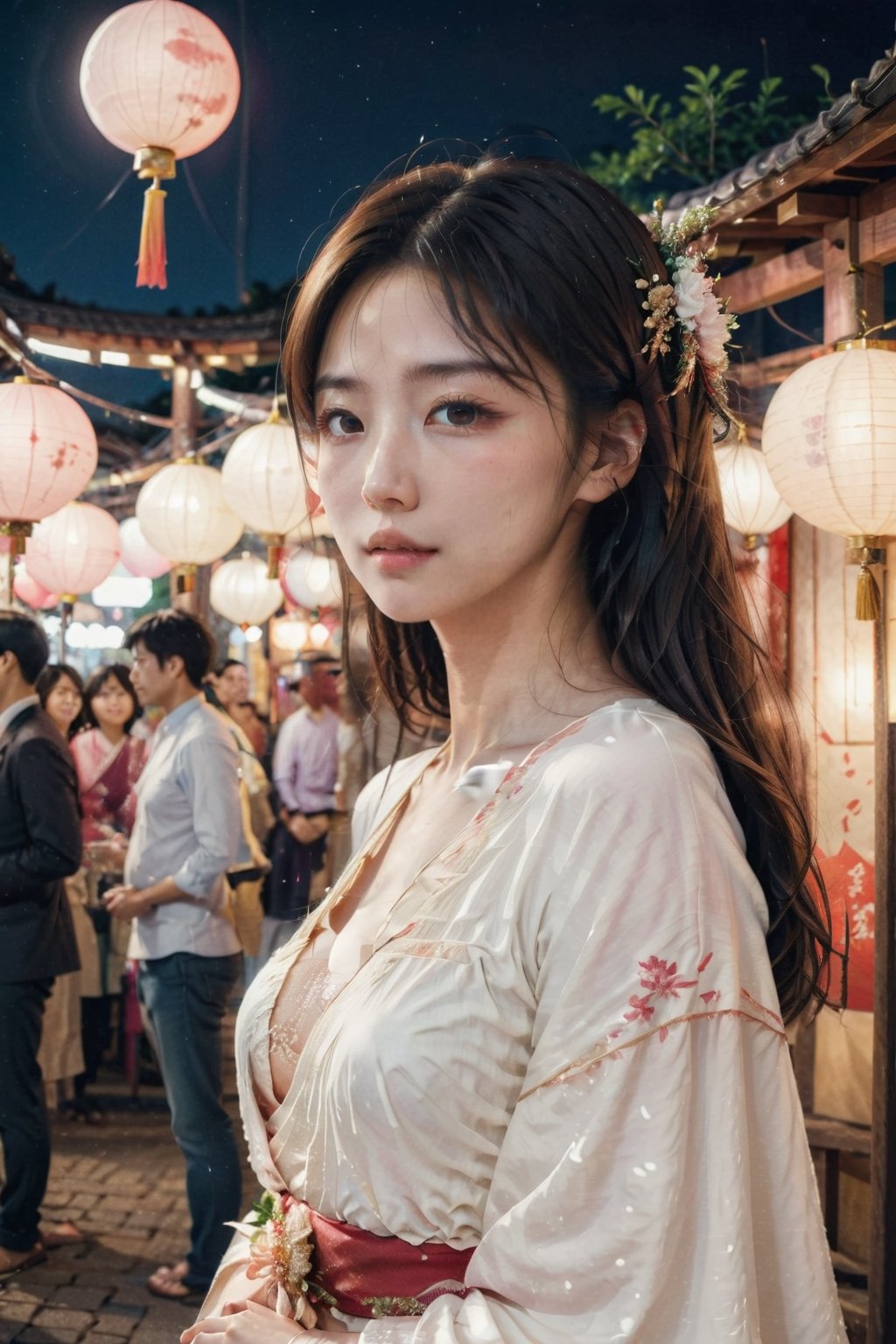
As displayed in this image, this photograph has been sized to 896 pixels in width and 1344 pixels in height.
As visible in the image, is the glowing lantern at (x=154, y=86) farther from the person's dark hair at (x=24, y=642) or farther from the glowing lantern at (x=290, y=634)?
the glowing lantern at (x=290, y=634)

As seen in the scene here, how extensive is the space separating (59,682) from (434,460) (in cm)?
252

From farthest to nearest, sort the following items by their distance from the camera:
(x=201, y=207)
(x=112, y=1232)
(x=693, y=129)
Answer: (x=693, y=129), (x=201, y=207), (x=112, y=1232)

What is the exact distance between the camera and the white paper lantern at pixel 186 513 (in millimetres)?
3422

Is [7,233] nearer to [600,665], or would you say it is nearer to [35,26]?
[35,26]

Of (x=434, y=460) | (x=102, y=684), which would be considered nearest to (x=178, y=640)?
(x=102, y=684)

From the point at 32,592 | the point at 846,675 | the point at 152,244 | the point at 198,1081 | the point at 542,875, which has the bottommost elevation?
the point at 198,1081

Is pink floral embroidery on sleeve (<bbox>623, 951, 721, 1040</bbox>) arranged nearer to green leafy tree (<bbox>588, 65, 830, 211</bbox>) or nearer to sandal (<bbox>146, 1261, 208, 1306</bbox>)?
sandal (<bbox>146, 1261, 208, 1306</bbox>)

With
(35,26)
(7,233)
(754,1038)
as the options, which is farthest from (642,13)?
(754,1038)

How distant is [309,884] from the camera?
4344mm

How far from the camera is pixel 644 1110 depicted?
2.72ft

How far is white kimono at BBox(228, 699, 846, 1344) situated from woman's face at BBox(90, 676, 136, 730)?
2.54 metres

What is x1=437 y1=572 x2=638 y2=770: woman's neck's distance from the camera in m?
1.08

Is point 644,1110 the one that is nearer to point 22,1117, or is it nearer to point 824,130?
point 824,130

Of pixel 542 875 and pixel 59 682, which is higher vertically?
pixel 59 682
